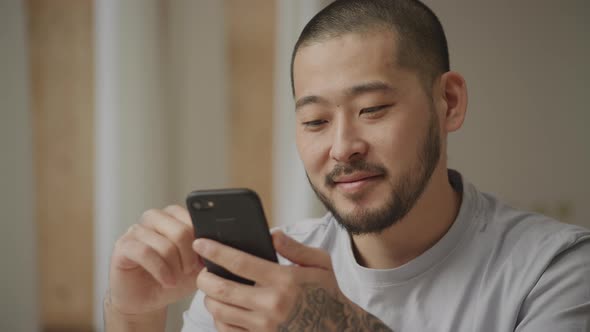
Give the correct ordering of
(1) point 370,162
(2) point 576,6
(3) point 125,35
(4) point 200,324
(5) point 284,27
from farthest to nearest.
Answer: (2) point 576,6 → (5) point 284,27 → (3) point 125,35 → (4) point 200,324 → (1) point 370,162

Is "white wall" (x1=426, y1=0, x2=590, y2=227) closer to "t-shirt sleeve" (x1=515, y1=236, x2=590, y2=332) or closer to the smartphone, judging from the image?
"t-shirt sleeve" (x1=515, y1=236, x2=590, y2=332)

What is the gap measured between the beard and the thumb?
240 millimetres

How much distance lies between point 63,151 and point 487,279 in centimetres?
143

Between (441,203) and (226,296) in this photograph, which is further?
(441,203)

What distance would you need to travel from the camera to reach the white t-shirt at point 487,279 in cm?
94

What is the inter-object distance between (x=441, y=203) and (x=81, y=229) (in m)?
1.30

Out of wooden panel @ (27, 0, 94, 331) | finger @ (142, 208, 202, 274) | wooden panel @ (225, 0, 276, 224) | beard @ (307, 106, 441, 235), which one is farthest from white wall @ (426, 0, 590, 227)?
finger @ (142, 208, 202, 274)

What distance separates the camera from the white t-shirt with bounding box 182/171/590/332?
3.07ft

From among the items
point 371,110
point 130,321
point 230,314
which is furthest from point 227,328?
point 371,110

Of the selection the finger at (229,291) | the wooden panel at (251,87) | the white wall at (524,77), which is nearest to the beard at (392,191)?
the finger at (229,291)

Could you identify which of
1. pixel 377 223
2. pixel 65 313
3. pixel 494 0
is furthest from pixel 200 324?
pixel 494 0

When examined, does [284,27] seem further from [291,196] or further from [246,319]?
[246,319]

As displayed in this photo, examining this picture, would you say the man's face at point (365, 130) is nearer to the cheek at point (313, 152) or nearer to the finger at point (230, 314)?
the cheek at point (313, 152)

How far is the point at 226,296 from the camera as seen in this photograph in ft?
2.53
